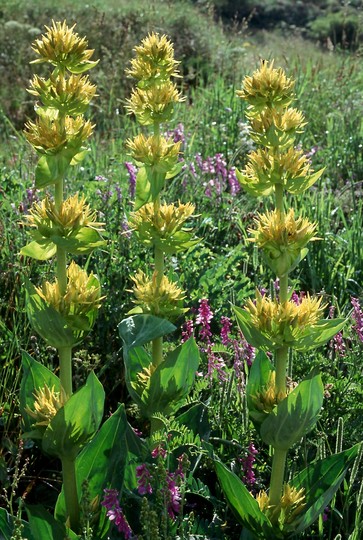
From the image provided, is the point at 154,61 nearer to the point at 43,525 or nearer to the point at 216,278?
the point at 43,525

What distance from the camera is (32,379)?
207cm

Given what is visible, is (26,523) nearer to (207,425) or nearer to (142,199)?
(207,425)

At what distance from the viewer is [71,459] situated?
6.43 ft

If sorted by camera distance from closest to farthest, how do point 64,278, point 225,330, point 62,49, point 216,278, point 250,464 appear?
point 62,49 → point 64,278 → point 250,464 → point 225,330 → point 216,278

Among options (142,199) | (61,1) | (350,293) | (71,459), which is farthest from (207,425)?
(61,1)

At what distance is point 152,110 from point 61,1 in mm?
9454

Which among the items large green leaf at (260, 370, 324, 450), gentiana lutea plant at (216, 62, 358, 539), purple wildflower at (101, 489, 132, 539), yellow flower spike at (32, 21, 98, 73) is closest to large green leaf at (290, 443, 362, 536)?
gentiana lutea plant at (216, 62, 358, 539)

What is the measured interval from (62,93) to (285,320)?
769mm

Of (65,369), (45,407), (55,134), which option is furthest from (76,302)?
(55,134)

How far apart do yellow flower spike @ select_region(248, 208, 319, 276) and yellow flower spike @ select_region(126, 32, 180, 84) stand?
0.47m

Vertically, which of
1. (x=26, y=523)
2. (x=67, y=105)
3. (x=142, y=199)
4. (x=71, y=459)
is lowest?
(x=26, y=523)

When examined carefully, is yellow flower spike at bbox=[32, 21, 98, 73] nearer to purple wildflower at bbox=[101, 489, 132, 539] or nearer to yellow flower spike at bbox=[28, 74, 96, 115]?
yellow flower spike at bbox=[28, 74, 96, 115]

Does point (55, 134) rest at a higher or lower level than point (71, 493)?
higher

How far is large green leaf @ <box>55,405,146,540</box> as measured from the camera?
6.51 ft
